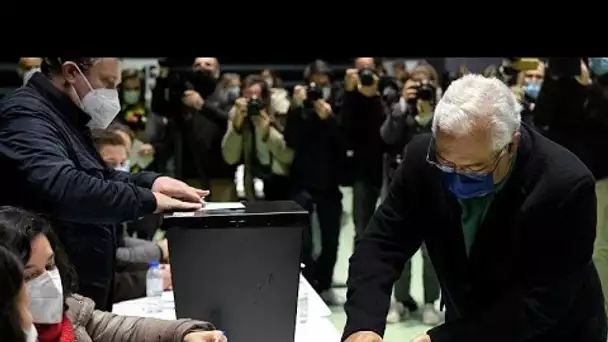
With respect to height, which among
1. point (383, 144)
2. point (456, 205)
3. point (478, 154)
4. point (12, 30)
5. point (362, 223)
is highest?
point (12, 30)

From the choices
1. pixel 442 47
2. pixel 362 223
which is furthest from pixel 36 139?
pixel 362 223

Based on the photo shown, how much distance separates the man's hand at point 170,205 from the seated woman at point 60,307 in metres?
0.20

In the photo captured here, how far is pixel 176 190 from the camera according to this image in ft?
5.63

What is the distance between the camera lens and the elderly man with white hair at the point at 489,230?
1345 mm

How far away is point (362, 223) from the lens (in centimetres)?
329

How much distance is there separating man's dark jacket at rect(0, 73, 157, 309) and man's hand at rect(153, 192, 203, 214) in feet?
0.08

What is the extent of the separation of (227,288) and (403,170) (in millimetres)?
422

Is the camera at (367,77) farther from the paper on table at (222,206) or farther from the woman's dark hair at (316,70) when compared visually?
the paper on table at (222,206)

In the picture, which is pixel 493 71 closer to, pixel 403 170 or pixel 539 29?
pixel 539 29

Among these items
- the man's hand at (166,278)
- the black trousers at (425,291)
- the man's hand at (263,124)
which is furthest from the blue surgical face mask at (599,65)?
the man's hand at (166,278)

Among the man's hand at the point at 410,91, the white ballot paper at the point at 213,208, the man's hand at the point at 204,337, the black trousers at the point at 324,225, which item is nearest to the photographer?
the man's hand at the point at 204,337

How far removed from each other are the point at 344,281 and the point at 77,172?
0.64 m

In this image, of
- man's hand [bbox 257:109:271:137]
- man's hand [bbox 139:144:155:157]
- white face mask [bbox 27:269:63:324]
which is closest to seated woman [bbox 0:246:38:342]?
white face mask [bbox 27:269:63:324]

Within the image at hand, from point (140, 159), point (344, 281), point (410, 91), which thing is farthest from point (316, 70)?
point (344, 281)
